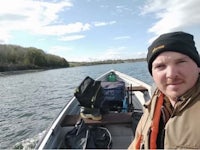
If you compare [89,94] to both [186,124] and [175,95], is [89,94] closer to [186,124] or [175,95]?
[175,95]

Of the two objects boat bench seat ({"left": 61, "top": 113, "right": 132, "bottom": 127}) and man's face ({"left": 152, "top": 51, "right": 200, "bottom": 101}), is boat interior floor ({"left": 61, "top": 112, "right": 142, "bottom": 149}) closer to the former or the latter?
boat bench seat ({"left": 61, "top": 113, "right": 132, "bottom": 127})

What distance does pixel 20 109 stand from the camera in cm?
1309

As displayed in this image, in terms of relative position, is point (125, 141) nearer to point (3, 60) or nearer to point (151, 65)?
point (151, 65)

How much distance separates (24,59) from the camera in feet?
246

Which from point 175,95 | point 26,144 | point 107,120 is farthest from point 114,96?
point 175,95

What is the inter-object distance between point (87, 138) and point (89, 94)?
0.83 meters

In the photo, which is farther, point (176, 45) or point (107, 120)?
point (107, 120)

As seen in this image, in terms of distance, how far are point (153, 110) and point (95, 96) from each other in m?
2.79

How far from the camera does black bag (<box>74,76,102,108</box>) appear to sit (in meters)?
4.34

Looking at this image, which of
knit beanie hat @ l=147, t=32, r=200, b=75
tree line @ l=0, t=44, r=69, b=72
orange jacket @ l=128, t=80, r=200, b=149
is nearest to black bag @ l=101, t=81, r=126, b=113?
knit beanie hat @ l=147, t=32, r=200, b=75

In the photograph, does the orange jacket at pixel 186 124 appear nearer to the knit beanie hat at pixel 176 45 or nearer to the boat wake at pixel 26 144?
the knit beanie hat at pixel 176 45

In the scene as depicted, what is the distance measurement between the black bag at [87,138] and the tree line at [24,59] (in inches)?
2387

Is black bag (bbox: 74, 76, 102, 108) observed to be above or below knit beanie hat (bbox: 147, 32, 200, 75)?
below

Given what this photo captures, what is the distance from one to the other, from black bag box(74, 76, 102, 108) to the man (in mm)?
2660
